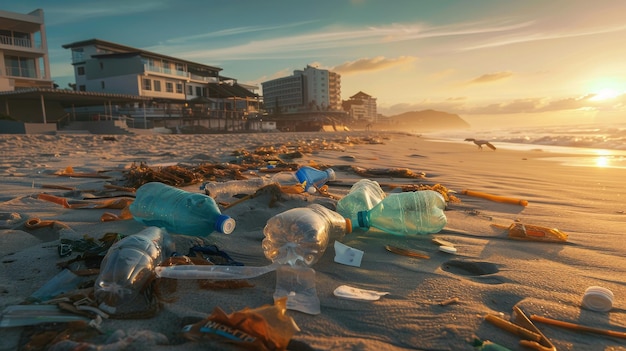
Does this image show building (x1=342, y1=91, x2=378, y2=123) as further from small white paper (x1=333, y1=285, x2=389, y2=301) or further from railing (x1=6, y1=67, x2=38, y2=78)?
small white paper (x1=333, y1=285, x2=389, y2=301)

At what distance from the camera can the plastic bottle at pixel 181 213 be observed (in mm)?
1915

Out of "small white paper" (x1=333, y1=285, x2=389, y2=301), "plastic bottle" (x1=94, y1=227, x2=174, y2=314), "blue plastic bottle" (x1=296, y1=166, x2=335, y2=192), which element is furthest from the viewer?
"blue plastic bottle" (x1=296, y1=166, x2=335, y2=192)

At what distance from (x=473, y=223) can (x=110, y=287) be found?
2357 mm

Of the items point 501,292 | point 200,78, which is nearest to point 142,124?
point 200,78

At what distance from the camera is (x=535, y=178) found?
5.18m

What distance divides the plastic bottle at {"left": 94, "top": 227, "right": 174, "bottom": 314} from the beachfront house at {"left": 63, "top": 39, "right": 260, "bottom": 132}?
97.2ft

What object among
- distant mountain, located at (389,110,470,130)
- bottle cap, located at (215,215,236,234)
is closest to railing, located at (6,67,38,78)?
bottle cap, located at (215,215,236,234)

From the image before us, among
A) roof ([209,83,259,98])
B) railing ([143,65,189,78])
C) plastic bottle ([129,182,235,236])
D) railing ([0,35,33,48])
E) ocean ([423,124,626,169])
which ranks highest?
railing ([0,35,33,48])

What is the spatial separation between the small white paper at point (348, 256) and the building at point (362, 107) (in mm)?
86312

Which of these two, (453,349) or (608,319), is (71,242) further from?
(608,319)

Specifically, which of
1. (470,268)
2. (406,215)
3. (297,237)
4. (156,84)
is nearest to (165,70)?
(156,84)

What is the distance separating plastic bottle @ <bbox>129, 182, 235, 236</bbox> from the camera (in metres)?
1.92

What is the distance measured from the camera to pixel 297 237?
5.62 feet

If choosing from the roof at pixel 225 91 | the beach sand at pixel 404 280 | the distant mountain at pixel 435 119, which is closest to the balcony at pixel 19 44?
the roof at pixel 225 91
